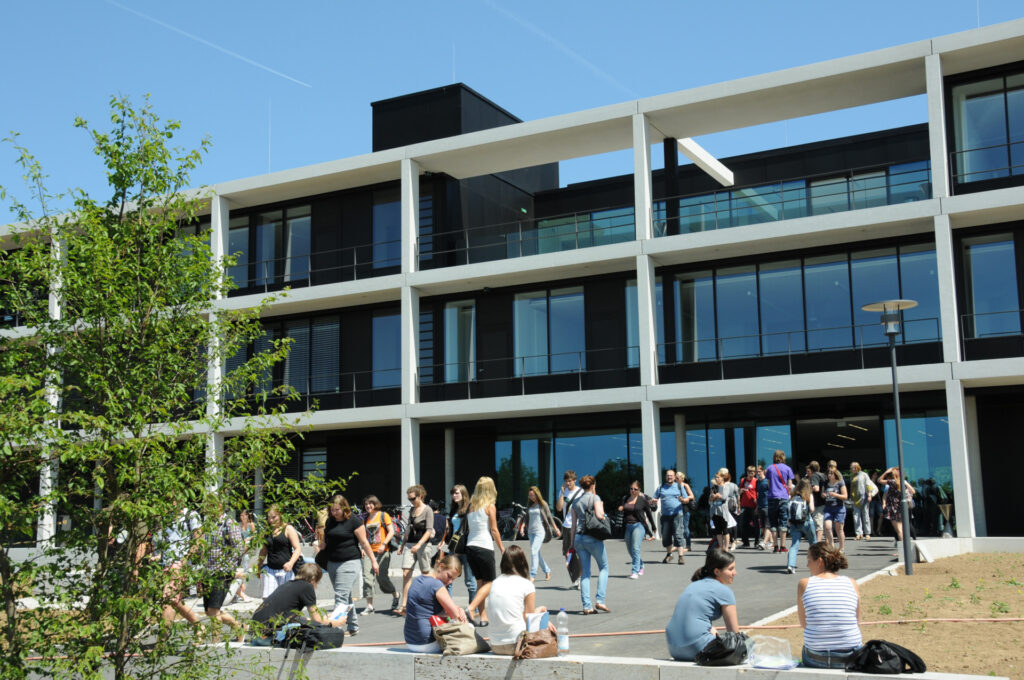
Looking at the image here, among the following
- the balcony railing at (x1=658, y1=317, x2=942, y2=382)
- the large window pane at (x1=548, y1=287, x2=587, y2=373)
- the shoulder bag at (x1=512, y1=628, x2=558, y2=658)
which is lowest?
the shoulder bag at (x1=512, y1=628, x2=558, y2=658)

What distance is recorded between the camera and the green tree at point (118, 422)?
8.59 m

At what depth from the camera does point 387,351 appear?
2881 centimetres

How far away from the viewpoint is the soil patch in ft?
Result: 31.4

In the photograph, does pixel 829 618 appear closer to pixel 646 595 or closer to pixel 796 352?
pixel 646 595

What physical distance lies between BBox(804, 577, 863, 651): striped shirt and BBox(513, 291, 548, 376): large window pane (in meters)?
19.1

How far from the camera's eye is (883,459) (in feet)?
77.7

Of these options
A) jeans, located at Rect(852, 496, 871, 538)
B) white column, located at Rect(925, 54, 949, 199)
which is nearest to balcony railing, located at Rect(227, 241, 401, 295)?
jeans, located at Rect(852, 496, 871, 538)

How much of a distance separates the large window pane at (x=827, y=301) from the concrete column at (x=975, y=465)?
115 inches

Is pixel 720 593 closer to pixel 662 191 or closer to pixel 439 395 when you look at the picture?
pixel 439 395

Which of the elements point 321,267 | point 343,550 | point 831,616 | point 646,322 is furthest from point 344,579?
point 321,267

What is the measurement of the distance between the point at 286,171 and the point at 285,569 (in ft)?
60.8

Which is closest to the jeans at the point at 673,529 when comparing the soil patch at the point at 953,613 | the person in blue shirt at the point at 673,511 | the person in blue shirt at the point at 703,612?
the person in blue shirt at the point at 673,511

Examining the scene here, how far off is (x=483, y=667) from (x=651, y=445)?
14.8 metres

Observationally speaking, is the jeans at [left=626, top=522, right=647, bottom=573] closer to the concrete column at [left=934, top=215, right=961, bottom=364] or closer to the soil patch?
Result: the soil patch
